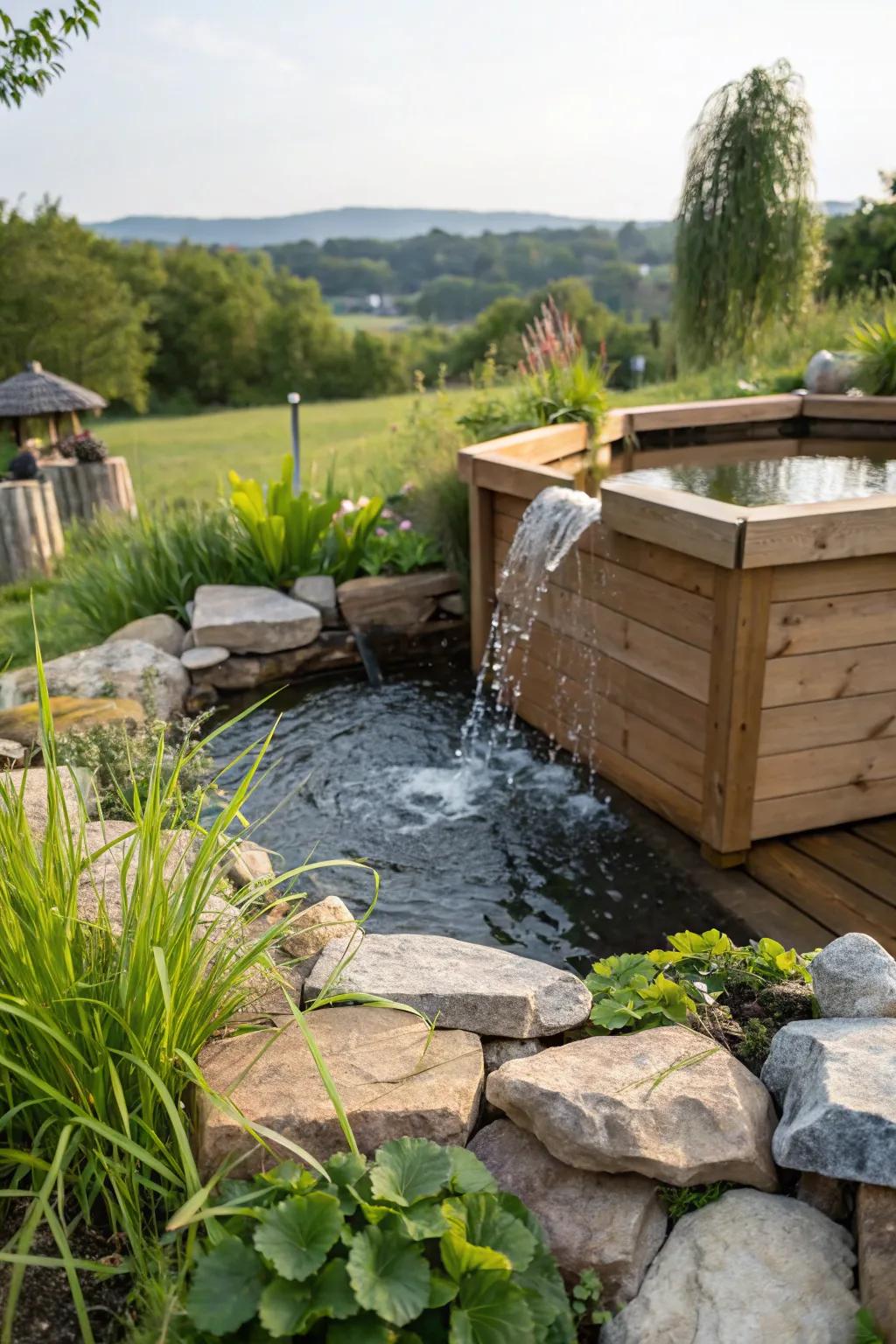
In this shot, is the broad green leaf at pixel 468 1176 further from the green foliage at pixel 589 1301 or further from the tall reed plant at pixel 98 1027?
the tall reed plant at pixel 98 1027

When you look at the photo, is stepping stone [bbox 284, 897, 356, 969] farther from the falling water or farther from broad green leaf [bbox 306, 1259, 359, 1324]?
the falling water

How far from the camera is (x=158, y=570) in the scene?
5070 millimetres

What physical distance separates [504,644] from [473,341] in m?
30.1

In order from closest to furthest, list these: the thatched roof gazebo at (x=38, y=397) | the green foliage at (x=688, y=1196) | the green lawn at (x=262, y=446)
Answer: the green foliage at (x=688, y=1196) < the green lawn at (x=262, y=446) < the thatched roof gazebo at (x=38, y=397)

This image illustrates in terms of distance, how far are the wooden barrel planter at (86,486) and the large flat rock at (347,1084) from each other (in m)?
6.35

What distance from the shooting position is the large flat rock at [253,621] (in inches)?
179

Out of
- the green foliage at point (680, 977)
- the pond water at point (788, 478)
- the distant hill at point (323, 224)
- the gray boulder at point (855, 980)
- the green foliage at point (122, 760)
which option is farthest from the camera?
the distant hill at point (323, 224)

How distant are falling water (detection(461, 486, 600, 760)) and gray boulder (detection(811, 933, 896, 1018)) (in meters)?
1.93

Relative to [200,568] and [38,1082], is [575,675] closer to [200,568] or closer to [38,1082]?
[200,568]

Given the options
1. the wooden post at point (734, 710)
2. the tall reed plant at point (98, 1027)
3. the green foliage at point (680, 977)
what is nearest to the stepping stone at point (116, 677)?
the wooden post at point (734, 710)

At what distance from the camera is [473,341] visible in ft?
106

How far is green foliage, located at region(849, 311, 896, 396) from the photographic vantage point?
511cm

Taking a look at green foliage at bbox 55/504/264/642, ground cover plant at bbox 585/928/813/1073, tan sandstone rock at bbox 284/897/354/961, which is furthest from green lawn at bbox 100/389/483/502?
ground cover plant at bbox 585/928/813/1073

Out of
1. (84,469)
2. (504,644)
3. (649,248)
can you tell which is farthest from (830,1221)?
(649,248)
